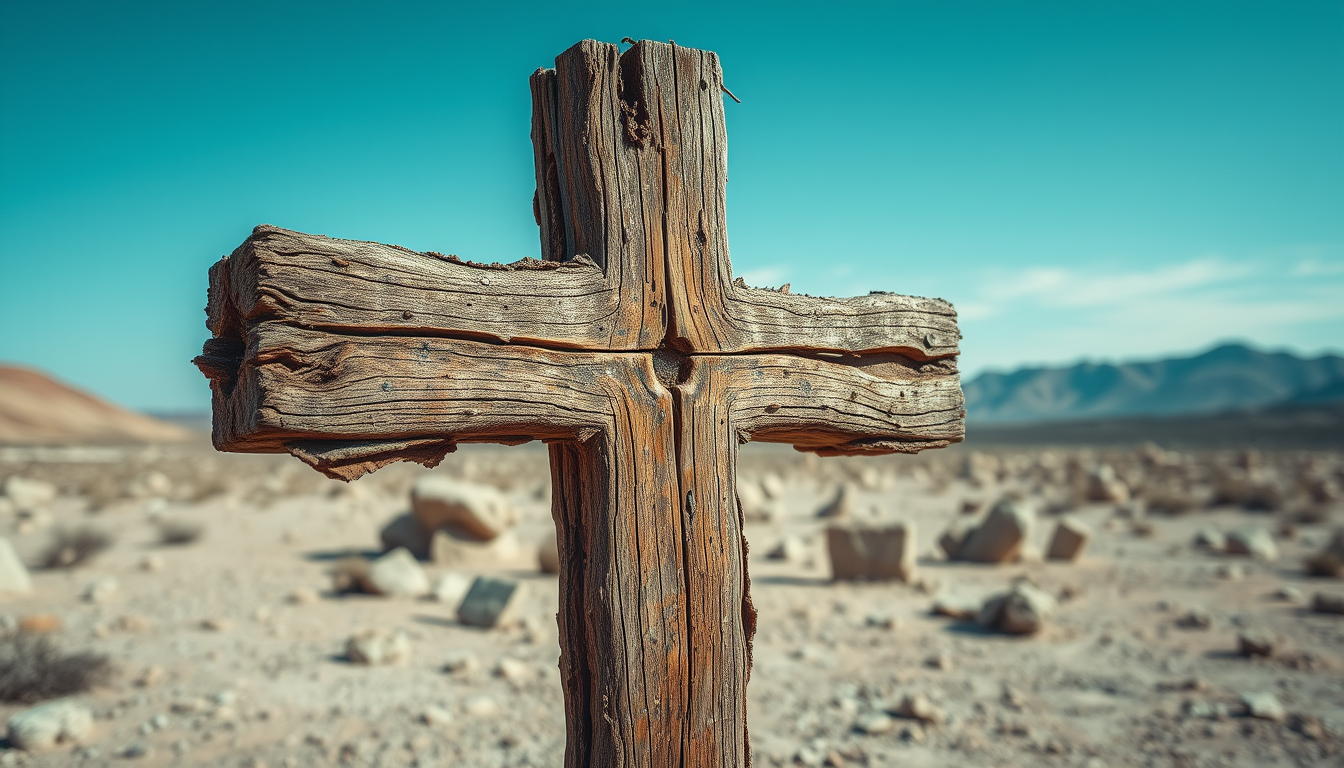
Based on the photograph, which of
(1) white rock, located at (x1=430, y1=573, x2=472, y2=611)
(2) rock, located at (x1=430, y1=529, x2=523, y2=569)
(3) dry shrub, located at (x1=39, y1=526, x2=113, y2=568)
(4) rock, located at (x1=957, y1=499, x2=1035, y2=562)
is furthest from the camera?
(4) rock, located at (x1=957, y1=499, x2=1035, y2=562)

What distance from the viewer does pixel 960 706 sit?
16.5 feet

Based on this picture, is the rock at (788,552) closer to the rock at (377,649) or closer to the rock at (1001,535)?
the rock at (1001,535)

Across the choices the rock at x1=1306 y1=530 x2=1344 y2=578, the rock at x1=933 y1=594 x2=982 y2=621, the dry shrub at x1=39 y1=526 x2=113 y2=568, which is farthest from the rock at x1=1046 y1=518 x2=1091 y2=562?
the dry shrub at x1=39 y1=526 x2=113 y2=568

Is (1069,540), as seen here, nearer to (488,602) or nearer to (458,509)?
(488,602)

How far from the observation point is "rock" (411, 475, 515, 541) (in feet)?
29.5

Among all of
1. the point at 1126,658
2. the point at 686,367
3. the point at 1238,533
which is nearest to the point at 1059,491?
the point at 1238,533

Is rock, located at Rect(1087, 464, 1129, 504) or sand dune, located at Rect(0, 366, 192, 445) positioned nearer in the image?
rock, located at Rect(1087, 464, 1129, 504)

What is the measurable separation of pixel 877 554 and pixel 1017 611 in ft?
6.27

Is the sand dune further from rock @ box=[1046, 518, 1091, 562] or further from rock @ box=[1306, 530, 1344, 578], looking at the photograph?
rock @ box=[1306, 530, 1344, 578]

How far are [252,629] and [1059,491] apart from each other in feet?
52.3

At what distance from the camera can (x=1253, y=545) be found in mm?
9672

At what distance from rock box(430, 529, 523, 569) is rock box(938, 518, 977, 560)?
5.24 meters

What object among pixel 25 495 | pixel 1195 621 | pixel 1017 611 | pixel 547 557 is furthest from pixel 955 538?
pixel 25 495

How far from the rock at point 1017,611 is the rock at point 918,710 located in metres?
1.89
